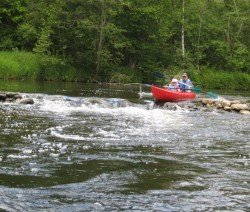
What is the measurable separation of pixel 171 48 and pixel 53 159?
3066cm

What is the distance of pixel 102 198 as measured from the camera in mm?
5480

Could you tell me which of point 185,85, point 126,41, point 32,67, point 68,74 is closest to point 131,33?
point 126,41

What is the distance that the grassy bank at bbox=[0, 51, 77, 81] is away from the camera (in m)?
28.5

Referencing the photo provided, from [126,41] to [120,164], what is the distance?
2731 cm

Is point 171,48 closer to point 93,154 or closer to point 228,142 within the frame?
point 228,142

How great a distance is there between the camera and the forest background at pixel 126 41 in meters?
31.4

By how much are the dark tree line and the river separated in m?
19.0

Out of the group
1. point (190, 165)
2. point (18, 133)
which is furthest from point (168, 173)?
point (18, 133)

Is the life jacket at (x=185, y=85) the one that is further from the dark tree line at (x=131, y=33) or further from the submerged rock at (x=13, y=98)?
the dark tree line at (x=131, y=33)

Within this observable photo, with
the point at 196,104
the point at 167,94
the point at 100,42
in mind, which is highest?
the point at 100,42

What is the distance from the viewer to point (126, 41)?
33969mm

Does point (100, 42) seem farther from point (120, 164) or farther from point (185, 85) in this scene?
point (120, 164)

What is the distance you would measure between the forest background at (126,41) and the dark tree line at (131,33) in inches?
2.8


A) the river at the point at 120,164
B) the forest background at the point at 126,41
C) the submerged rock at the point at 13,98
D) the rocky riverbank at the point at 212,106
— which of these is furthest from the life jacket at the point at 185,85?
the forest background at the point at 126,41
